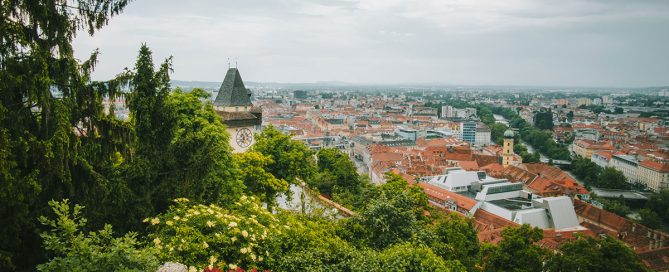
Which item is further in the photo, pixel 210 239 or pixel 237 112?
pixel 237 112

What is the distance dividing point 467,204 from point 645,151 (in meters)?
51.6

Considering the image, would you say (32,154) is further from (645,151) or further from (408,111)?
(408,111)

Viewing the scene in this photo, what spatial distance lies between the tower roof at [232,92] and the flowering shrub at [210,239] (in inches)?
659

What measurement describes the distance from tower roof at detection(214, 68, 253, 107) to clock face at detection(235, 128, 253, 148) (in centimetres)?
240

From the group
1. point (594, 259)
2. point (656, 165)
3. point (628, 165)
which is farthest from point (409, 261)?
point (628, 165)

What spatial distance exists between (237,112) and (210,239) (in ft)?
55.1

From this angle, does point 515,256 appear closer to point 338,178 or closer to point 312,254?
point 338,178

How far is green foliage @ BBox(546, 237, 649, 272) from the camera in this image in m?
17.9

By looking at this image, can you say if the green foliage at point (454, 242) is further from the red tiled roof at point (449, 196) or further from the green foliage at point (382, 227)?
the red tiled roof at point (449, 196)

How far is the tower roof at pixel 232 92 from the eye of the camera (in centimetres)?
2588

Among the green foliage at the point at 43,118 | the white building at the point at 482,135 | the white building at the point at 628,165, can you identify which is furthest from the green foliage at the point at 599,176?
the green foliage at the point at 43,118

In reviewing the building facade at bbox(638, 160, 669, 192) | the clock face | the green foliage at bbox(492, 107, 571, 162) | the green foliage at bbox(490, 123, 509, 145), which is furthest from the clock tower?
the green foliage at bbox(490, 123, 509, 145)

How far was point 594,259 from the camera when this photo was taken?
18422 mm

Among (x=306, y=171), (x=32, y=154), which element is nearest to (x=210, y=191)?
(x=32, y=154)
